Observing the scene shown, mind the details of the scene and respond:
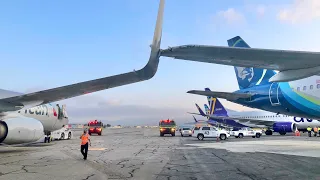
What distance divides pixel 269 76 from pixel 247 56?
13.3 meters

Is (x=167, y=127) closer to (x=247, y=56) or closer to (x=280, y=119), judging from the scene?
(x=280, y=119)

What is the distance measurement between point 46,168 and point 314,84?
54.4ft

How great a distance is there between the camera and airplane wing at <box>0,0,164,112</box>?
27.3 ft

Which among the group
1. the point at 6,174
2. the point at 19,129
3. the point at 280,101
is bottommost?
the point at 6,174

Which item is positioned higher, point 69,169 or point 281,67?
point 281,67

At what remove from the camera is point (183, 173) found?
9.17 metres

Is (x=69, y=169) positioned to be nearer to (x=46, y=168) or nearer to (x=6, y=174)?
(x=46, y=168)

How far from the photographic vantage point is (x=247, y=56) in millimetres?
9414

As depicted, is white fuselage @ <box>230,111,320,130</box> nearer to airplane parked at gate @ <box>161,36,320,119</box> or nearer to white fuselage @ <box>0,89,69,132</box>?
airplane parked at gate @ <box>161,36,320,119</box>

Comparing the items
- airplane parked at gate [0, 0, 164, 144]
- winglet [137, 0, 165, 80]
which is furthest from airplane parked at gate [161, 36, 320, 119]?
airplane parked at gate [0, 0, 164, 144]

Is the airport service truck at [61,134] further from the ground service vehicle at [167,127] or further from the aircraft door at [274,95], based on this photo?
the aircraft door at [274,95]

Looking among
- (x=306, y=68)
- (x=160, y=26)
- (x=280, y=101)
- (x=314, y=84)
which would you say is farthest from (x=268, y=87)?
(x=160, y=26)

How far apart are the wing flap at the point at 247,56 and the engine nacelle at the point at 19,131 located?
9.11 m

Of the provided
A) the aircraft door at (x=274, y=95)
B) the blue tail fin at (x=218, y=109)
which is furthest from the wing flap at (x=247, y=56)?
the blue tail fin at (x=218, y=109)
